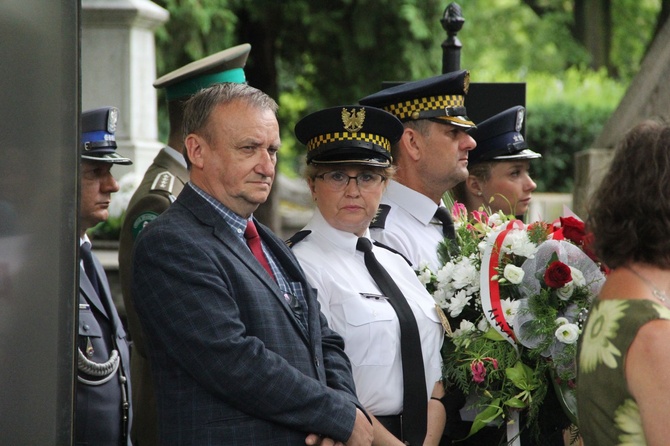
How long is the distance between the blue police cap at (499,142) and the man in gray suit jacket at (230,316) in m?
2.34

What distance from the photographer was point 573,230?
4.05 meters

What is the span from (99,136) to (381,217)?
1312 mm

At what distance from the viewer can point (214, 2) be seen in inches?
475

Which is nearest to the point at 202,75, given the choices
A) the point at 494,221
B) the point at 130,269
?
the point at 130,269

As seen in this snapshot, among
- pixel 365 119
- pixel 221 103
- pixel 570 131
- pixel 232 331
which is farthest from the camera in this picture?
pixel 570 131

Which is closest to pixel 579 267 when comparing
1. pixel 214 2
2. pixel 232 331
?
pixel 232 331

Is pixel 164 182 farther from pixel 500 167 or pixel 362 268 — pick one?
pixel 500 167

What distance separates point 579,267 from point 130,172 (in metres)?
5.51

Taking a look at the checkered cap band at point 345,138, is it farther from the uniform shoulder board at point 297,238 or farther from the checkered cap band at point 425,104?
the checkered cap band at point 425,104

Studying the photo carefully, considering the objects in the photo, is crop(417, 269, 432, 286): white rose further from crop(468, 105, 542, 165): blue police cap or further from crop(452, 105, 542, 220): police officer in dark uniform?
crop(468, 105, 542, 165): blue police cap

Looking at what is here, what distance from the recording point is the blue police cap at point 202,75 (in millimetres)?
4969

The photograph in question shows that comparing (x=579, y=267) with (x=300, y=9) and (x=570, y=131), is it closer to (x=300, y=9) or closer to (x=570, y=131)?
(x=300, y=9)

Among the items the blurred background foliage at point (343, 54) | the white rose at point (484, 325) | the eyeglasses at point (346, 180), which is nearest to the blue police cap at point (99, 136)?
the eyeglasses at point (346, 180)

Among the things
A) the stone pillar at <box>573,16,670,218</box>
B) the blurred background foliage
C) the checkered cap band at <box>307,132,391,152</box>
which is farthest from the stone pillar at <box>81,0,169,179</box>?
the checkered cap band at <box>307,132,391,152</box>
